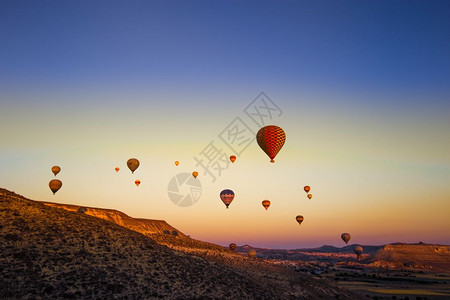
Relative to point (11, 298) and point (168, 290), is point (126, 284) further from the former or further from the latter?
point (11, 298)

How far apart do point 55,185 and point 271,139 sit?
40.2 m

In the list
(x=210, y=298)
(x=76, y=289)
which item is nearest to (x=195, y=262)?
(x=210, y=298)

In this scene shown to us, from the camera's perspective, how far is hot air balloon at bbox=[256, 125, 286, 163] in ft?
173

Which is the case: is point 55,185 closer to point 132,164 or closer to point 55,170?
point 55,170

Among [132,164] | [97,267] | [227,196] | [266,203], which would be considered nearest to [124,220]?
[266,203]

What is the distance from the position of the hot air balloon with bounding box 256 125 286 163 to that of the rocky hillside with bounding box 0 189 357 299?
60.6 feet

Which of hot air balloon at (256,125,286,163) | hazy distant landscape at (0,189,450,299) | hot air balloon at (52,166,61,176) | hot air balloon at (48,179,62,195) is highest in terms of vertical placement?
hot air balloon at (256,125,286,163)

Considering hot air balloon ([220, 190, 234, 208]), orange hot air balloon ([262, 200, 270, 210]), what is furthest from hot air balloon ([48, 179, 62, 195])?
orange hot air balloon ([262, 200, 270, 210])

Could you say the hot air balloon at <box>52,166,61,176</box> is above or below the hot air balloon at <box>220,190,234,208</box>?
above

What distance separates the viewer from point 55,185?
6141 centimetres

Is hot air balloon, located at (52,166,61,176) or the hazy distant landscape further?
hot air balloon, located at (52,166,61,176)

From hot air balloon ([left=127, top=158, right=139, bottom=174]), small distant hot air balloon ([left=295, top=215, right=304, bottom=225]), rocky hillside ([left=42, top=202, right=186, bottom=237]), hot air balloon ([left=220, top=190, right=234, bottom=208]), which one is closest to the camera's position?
hot air balloon ([left=127, top=158, right=139, bottom=174])

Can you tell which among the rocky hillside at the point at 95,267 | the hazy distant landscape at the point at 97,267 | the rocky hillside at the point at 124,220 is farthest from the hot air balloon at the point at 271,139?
the rocky hillside at the point at 124,220

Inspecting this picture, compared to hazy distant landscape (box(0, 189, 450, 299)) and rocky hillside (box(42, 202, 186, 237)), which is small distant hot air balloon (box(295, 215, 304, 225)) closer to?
hazy distant landscape (box(0, 189, 450, 299))
